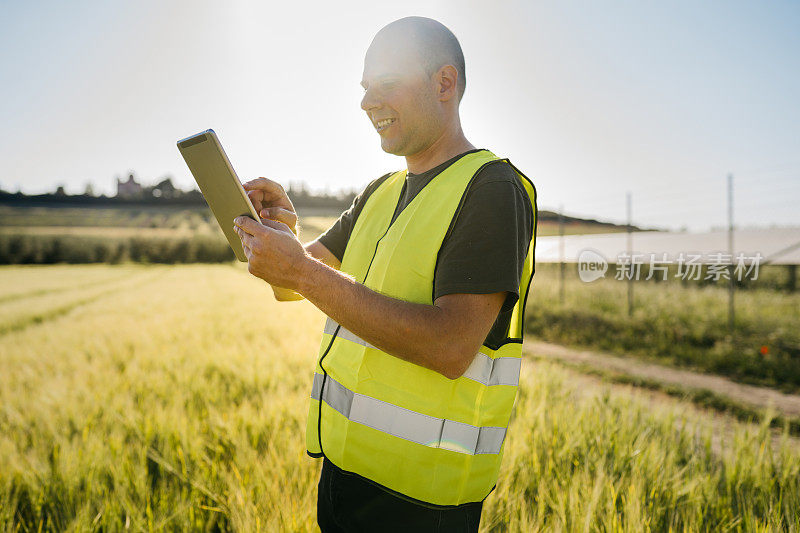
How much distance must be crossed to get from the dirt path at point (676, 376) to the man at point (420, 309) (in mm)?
5124

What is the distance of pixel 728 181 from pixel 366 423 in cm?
1009

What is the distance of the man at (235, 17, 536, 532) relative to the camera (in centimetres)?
112

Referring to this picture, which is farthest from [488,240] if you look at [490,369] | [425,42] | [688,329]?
[688,329]

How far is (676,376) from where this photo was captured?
6672mm

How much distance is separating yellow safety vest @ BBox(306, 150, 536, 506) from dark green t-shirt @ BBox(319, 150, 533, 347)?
44 millimetres

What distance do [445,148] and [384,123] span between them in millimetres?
208

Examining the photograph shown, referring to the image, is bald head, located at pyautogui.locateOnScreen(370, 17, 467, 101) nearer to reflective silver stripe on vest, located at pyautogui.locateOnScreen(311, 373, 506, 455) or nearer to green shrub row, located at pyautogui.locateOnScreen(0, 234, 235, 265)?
reflective silver stripe on vest, located at pyautogui.locateOnScreen(311, 373, 506, 455)

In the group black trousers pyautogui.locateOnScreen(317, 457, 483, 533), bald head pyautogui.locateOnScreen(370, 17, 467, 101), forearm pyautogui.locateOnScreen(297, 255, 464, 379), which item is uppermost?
bald head pyautogui.locateOnScreen(370, 17, 467, 101)

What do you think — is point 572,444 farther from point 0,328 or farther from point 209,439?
point 0,328

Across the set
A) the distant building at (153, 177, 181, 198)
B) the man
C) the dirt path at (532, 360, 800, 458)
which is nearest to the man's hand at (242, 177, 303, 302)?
the man

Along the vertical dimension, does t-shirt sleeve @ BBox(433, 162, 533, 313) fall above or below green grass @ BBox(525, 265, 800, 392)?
above

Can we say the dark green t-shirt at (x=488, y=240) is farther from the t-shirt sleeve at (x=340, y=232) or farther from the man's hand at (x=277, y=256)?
the t-shirt sleeve at (x=340, y=232)

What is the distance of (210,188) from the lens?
1.45 m

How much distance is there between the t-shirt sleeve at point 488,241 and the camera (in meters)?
1.10
